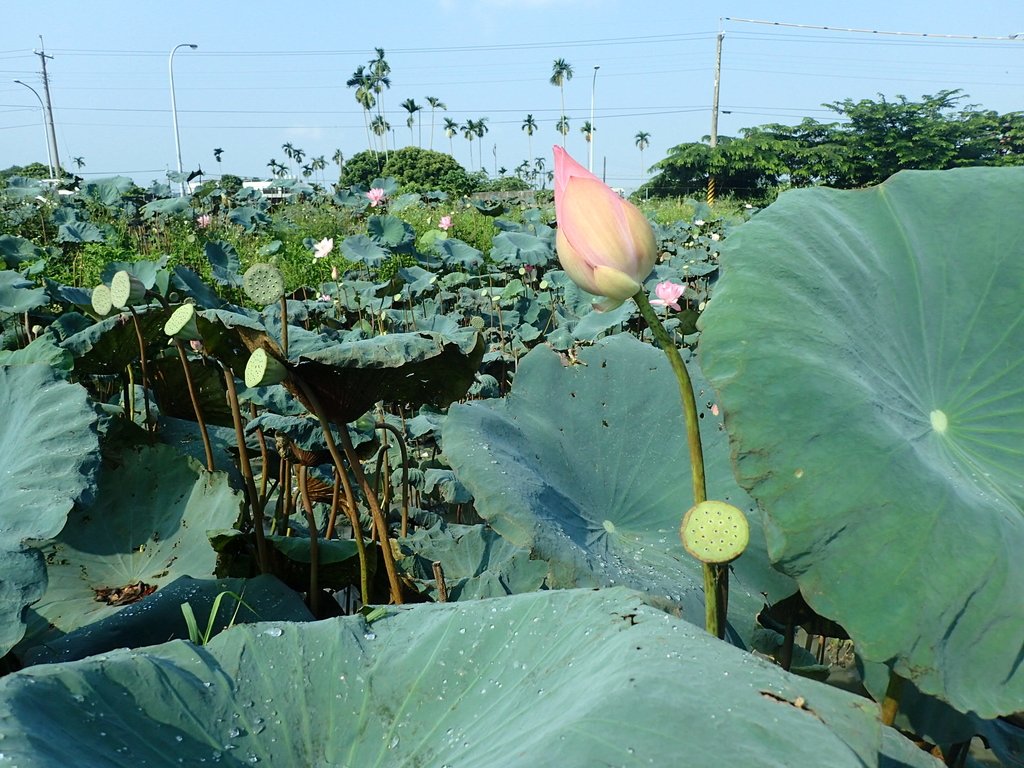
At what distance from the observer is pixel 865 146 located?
26.8m

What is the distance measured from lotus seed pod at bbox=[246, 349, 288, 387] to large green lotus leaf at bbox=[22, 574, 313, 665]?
317mm

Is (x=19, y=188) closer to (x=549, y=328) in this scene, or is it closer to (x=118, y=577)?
(x=549, y=328)

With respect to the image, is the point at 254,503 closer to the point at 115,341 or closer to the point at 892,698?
the point at 115,341

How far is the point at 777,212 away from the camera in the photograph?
898 mm

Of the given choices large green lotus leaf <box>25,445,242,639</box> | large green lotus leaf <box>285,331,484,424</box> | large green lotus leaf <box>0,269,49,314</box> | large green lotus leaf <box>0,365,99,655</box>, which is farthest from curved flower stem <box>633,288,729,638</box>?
large green lotus leaf <box>0,269,49,314</box>

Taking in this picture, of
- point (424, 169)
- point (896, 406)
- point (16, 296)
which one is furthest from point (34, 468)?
point (424, 169)

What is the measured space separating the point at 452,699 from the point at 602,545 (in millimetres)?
430

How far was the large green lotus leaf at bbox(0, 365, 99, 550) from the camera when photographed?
38.4 inches

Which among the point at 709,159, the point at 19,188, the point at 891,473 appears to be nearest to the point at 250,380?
the point at 891,473

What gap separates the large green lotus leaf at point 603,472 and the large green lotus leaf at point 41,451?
49cm

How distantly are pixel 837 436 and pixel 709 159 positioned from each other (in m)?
29.3

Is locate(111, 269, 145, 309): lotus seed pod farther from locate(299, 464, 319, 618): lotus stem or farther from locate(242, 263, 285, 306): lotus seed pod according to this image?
locate(299, 464, 319, 618): lotus stem

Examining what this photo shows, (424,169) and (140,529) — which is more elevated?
(140,529)

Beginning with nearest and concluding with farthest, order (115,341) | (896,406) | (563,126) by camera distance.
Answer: (896,406), (115,341), (563,126)
